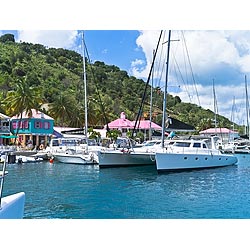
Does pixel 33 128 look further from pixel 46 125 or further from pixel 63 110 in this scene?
pixel 63 110

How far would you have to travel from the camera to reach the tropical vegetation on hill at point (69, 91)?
33.8m

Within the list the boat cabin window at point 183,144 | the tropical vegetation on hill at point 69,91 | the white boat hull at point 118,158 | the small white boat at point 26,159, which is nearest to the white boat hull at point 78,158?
the small white boat at point 26,159

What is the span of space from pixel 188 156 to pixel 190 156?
143 mm

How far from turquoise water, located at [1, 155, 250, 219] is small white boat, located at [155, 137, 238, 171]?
48 centimetres

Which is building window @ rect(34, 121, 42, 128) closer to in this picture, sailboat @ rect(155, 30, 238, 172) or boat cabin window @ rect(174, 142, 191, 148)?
sailboat @ rect(155, 30, 238, 172)

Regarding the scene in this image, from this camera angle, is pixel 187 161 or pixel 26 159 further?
pixel 26 159

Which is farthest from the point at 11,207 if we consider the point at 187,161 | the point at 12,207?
the point at 187,161

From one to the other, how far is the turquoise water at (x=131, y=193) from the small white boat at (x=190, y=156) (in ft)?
1.57

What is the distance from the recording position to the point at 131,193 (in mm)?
11844

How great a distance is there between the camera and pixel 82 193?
11.8 metres

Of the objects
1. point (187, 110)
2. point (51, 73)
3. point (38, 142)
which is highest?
point (51, 73)
